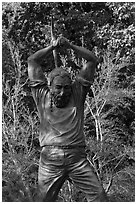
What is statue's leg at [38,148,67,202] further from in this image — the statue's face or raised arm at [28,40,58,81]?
raised arm at [28,40,58,81]

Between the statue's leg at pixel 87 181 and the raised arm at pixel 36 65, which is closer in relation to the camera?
the statue's leg at pixel 87 181

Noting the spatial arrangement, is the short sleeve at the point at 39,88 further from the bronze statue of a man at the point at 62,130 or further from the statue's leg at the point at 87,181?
the statue's leg at the point at 87,181

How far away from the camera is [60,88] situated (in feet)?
17.7

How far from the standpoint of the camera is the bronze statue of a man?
525 cm

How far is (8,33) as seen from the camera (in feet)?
51.6

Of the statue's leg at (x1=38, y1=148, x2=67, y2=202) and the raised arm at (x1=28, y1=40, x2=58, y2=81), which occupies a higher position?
the raised arm at (x1=28, y1=40, x2=58, y2=81)

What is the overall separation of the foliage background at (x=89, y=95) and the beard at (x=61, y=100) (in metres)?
7.52

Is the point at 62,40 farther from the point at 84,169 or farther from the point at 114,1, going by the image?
the point at 114,1

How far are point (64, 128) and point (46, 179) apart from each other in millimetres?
593

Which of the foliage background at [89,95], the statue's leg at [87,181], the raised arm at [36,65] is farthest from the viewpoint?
the foliage background at [89,95]

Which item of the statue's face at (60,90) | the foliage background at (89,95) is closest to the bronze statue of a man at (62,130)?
the statue's face at (60,90)

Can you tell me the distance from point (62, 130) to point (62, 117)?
164mm

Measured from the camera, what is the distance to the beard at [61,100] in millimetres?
5383

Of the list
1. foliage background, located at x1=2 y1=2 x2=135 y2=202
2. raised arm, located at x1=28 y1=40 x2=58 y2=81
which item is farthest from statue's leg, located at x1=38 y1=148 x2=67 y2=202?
foliage background, located at x1=2 y1=2 x2=135 y2=202
